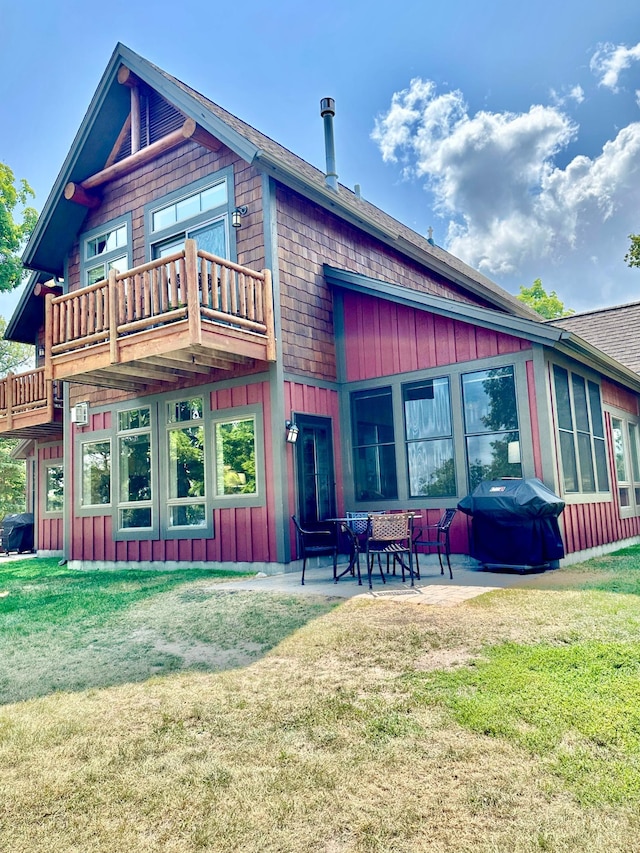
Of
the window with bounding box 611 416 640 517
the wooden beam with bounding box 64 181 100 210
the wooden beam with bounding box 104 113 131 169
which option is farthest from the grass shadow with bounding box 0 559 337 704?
the wooden beam with bounding box 104 113 131 169

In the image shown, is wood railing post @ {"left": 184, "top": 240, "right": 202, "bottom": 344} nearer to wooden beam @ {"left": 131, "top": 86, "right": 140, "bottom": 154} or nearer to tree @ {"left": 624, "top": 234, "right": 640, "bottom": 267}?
wooden beam @ {"left": 131, "top": 86, "right": 140, "bottom": 154}

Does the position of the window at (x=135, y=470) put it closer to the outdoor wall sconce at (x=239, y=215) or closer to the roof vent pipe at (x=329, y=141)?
the outdoor wall sconce at (x=239, y=215)

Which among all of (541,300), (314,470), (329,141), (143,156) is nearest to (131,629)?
(314,470)

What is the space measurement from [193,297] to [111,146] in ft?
17.0

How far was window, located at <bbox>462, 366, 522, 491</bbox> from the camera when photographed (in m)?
7.84

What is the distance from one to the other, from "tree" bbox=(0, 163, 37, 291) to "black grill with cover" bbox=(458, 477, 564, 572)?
723 inches

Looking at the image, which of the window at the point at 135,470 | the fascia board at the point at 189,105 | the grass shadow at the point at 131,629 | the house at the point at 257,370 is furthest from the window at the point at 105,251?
the grass shadow at the point at 131,629

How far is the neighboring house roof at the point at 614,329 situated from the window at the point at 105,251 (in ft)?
32.7

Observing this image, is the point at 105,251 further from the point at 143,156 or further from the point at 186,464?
the point at 186,464

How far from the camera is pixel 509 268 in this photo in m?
34.7

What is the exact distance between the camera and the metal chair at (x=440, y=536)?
6.96 m

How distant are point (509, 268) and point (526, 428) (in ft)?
96.7

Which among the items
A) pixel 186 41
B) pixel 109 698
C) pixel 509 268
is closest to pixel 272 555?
pixel 109 698

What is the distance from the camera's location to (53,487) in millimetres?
13977
